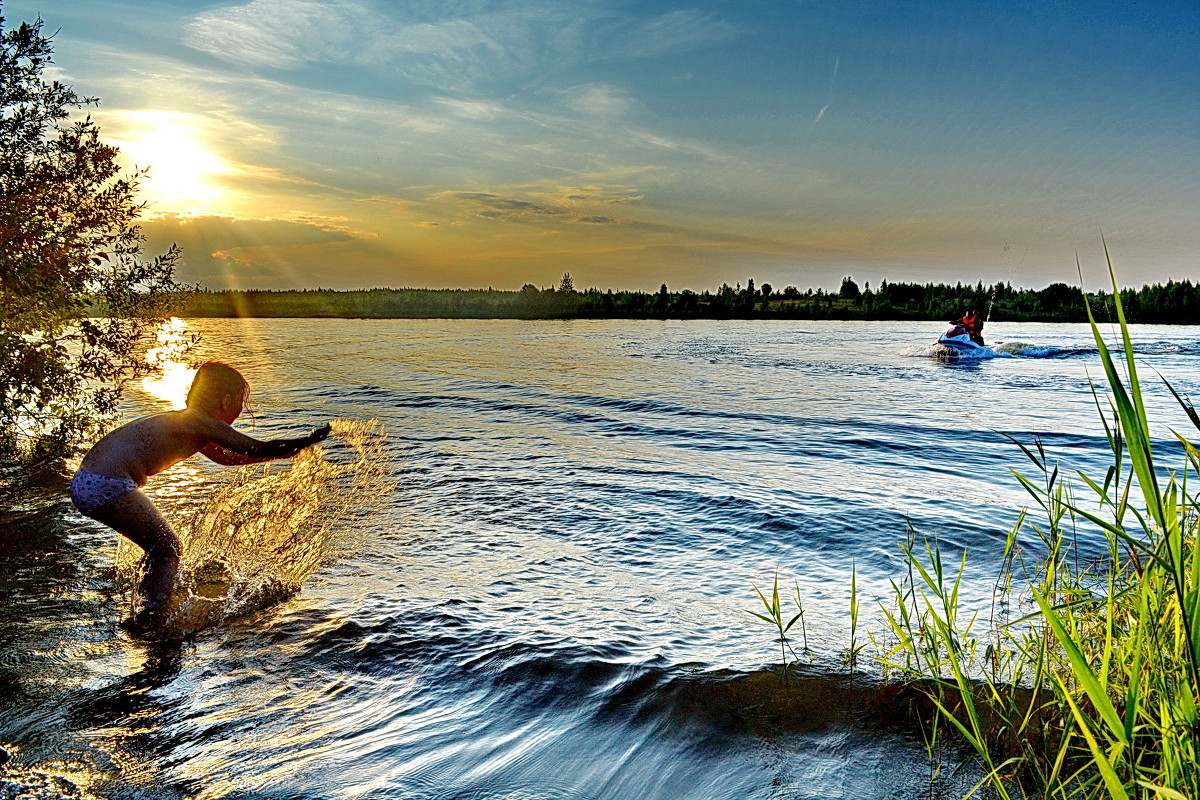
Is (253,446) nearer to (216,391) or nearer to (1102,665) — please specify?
(216,391)

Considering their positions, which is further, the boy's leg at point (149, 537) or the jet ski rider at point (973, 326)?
the jet ski rider at point (973, 326)

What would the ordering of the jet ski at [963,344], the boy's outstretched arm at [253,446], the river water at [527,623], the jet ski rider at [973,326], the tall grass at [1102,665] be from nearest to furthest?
the tall grass at [1102,665] → the river water at [527,623] → the boy's outstretched arm at [253,446] → the jet ski at [963,344] → the jet ski rider at [973,326]

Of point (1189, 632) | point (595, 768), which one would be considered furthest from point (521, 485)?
point (1189, 632)

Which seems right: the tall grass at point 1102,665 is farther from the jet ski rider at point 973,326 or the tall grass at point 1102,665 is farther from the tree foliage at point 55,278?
the jet ski rider at point 973,326

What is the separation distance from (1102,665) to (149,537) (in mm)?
6826

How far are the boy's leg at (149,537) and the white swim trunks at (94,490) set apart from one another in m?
0.05

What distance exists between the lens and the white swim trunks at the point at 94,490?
6.14 metres

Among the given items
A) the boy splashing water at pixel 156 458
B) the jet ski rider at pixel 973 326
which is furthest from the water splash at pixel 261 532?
the jet ski rider at pixel 973 326

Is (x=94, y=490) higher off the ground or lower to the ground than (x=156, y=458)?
lower

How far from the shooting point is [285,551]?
26.1 feet

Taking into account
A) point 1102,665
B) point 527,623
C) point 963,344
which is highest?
point 963,344

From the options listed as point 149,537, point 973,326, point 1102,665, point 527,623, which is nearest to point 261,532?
point 149,537

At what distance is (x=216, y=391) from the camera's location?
6641 mm

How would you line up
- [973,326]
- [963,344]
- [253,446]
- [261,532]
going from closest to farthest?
[253,446] → [261,532] → [963,344] → [973,326]
